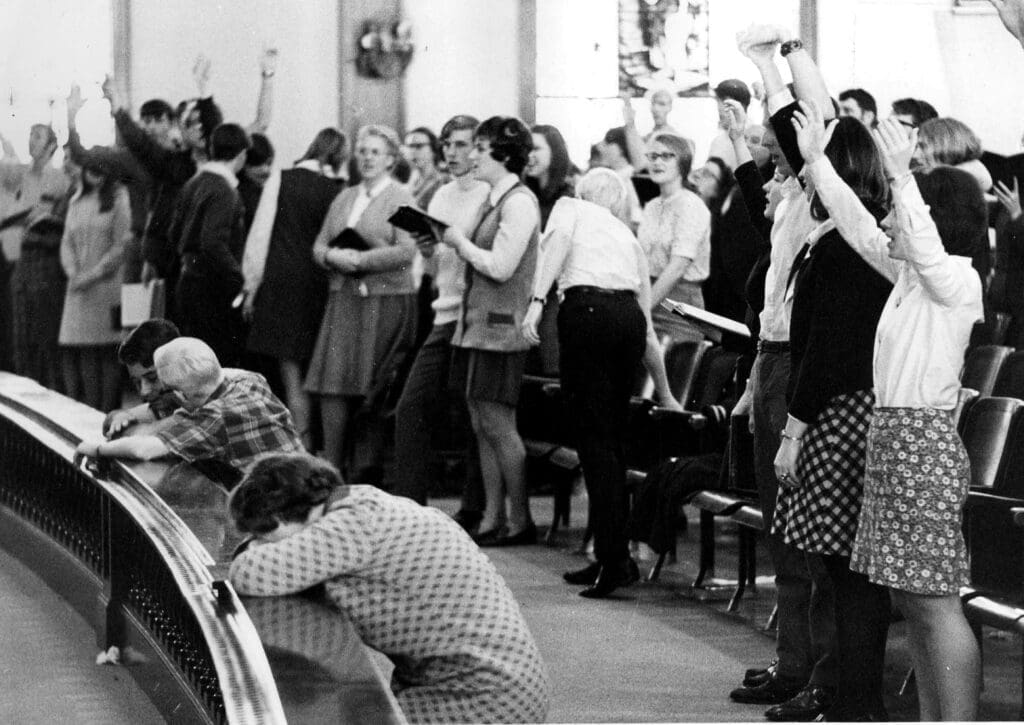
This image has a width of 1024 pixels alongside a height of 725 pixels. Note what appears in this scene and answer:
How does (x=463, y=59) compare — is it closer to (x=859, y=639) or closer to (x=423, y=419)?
(x=423, y=419)

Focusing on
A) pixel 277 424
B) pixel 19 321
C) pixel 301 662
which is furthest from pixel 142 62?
pixel 301 662

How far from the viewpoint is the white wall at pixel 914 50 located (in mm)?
4387

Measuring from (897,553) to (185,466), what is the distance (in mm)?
1897

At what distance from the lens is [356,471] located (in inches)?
242

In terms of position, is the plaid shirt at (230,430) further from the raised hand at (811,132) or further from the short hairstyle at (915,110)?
the short hairstyle at (915,110)

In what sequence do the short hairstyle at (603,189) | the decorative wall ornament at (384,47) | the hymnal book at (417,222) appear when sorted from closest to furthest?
the decorative wall ornament at (384,47) < the short hairstyle at (603,189) < the hymnal book at (417,222)

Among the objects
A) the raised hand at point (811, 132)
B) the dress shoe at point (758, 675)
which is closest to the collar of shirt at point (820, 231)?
the raised hand at point (811, 132)

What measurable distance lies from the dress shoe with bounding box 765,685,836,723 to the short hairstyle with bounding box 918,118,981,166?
6.27 ft

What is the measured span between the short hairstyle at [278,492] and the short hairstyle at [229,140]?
302 centimetres

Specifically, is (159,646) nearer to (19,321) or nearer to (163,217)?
(163,217)

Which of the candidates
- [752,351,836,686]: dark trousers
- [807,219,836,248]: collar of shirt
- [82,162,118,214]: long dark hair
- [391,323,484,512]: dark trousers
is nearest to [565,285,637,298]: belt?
[391,323,484,512]: dark trousers

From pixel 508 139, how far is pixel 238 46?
94 centimetres

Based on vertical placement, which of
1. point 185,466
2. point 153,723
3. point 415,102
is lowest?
point 153,723

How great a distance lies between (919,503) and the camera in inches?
127
